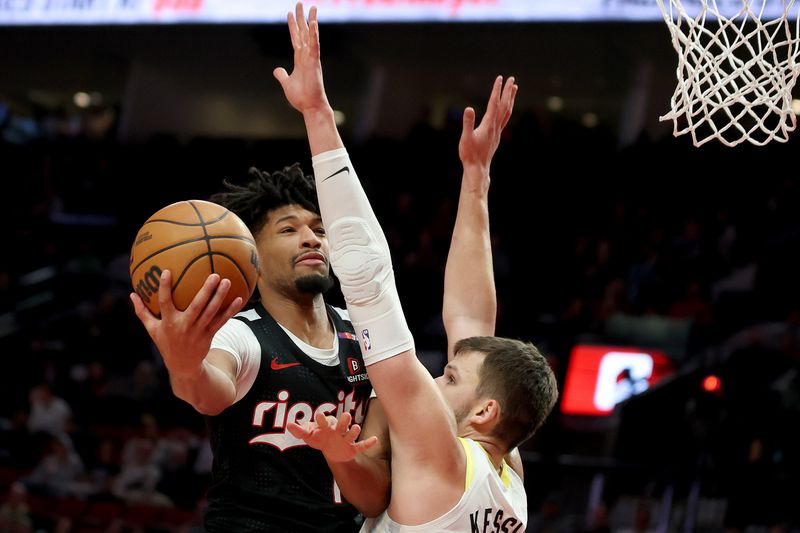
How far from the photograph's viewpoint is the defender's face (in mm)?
3031

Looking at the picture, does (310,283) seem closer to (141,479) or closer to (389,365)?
(389,365)

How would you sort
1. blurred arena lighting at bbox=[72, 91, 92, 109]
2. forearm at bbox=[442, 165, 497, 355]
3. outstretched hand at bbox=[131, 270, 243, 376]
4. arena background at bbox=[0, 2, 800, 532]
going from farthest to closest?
blurred arena lighting at bbox=[72, 91, 92, 109] < arena background at bbox=[0, 2, 800, 532] < forearm at bbox=[442, 165, 497, 355] < outstretched hand at bbox=[131, 270, 243, 376]

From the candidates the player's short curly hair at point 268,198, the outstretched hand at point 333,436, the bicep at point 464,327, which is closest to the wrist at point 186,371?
the outstretched hand at point 333,436

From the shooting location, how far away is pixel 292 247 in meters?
3.06

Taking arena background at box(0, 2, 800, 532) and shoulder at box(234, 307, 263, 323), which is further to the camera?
arena background at box(0, 2, 800, 532)

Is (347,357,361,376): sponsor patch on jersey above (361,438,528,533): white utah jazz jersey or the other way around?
above

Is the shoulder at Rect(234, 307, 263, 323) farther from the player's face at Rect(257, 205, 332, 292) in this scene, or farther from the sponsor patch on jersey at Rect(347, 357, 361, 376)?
the sponsor patch on jersey at Rect(347, 357, 361, 376)

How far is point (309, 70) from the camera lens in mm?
2434

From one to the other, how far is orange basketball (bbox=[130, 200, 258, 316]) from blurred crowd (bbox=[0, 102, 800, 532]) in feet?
17.6

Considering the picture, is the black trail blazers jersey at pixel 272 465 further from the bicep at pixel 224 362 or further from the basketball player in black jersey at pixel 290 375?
Result: the bicep at pixel 224 362

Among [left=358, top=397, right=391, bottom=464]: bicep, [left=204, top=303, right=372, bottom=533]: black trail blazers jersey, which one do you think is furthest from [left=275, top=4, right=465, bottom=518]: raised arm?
[left=204, top=303, right=372, bottom=533]: black trail blazers jersey

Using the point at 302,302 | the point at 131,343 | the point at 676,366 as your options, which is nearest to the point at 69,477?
the point at 131,343

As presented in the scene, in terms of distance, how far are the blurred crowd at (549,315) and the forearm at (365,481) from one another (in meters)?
5.09

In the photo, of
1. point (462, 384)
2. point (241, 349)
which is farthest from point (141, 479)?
point (462, 384)
